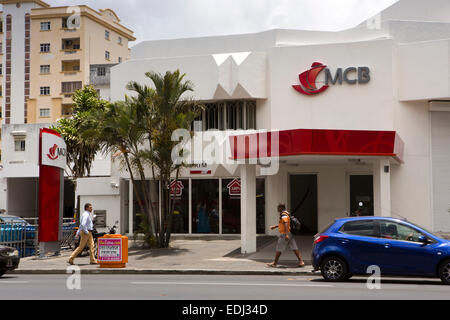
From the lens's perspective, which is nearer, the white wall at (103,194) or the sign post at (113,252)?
the sign post at (113,252)

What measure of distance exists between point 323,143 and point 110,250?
725 cm

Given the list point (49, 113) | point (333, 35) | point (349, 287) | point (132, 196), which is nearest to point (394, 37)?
point (333, 35)

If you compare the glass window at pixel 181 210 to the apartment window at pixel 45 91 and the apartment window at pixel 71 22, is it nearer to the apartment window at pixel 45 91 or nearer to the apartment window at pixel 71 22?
the apartment window at pixel 71 22

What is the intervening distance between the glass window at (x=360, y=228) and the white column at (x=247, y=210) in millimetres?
6590

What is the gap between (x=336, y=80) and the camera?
2488 cm

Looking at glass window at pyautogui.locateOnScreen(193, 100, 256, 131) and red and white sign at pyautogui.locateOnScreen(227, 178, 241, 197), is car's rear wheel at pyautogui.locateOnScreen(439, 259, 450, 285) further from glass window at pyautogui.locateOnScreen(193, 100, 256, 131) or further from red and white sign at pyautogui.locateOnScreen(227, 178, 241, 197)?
glass window at pyautogui.locateOnScreen(193, 100, 256, 131)

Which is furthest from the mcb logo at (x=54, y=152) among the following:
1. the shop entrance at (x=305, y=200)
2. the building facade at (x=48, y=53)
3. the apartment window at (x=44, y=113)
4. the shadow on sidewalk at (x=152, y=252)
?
the apartment window at (x=44, y=113)

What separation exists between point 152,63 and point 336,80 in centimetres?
859

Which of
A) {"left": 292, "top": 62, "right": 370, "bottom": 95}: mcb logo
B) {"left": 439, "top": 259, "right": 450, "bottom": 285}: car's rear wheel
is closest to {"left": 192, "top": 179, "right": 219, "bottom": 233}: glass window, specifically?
{"left": 292, "top": 62, "right": 370, "bottom": 95}: mcb logo

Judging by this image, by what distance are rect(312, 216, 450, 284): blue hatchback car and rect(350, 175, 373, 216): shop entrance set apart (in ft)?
38.5

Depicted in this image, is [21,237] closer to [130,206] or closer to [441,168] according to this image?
[130,206]

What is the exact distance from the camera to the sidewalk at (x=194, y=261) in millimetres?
16641
